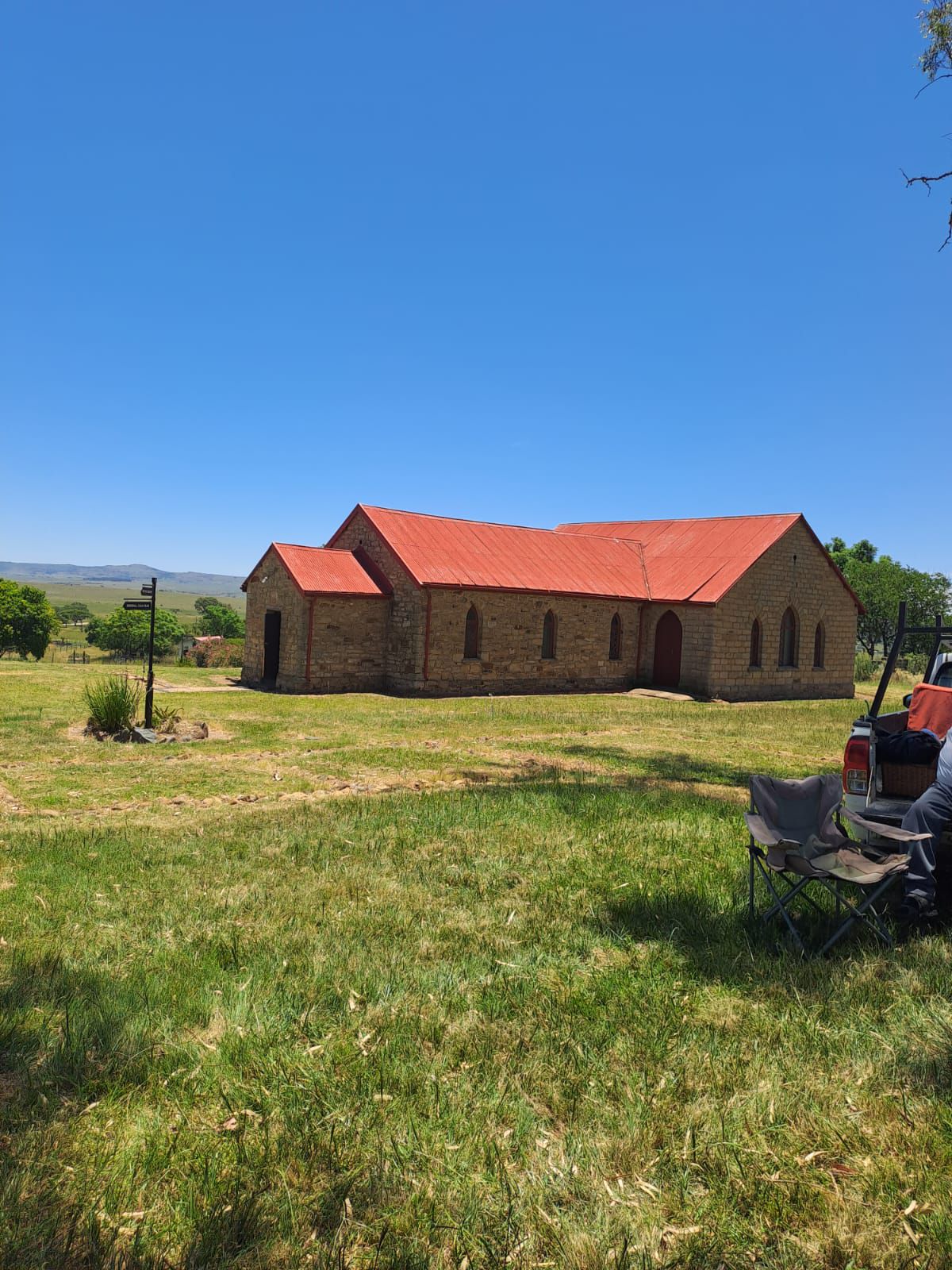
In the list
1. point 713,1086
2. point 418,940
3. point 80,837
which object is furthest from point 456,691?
point 713,1086

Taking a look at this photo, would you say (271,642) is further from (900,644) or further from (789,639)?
(900,644)

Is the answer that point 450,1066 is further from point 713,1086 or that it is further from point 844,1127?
point 844,1127

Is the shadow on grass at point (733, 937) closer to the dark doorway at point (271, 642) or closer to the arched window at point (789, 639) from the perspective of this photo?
the dark doorway at point (271, 642)

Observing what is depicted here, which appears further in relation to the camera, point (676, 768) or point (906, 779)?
point (676, 768)

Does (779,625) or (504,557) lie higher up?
(504,557)

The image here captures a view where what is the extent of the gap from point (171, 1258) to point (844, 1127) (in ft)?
8.88

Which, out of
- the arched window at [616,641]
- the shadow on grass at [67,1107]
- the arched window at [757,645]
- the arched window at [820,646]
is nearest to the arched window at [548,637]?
the arched window at [616,641]

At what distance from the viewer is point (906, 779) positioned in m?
6.56

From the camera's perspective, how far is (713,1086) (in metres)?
3.77

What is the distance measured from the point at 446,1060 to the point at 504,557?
24.8 m

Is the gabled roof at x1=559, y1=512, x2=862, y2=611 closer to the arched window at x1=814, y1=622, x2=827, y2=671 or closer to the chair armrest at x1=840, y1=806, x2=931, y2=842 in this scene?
the arched window at x1=814, y1=622, x2=827, y2=671

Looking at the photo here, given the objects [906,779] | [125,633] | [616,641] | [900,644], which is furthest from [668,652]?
[125,633]

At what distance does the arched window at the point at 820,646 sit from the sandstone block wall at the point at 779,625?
12 centimetres

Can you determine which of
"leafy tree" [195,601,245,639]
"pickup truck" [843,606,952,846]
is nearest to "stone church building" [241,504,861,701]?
"pickup truck" [843,606,952,846]
